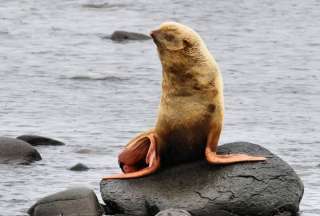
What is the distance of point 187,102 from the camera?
1241cm

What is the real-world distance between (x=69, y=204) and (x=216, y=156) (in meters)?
1.34

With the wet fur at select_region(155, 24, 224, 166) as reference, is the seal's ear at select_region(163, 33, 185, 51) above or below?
above

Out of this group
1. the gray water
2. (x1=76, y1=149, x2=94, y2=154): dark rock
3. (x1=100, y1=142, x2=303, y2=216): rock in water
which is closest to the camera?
(x1=100, y1=142, x2=303, y2=216): rock in water

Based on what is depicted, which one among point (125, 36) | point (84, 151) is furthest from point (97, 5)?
point (84, 151)

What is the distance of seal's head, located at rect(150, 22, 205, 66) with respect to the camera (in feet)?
40.5

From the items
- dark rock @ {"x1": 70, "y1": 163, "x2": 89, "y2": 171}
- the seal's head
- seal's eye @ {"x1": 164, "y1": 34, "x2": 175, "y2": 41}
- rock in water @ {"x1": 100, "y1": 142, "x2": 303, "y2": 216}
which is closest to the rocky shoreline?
rock in water @ {"x1": 100, "y1": 142, "x2": 303, "y2": 216}

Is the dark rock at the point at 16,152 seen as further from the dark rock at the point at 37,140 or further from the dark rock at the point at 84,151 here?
the dark rock at the point at 37,140

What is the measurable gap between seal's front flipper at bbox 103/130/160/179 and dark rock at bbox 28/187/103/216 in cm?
43

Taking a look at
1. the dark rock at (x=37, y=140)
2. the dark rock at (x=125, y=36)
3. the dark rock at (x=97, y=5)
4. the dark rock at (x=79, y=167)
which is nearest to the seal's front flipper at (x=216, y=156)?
the dark rock at (x=79, y=167)

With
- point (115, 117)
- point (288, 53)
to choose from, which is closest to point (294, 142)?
point (115, 117)

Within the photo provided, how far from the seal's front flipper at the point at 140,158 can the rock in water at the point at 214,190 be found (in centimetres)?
7

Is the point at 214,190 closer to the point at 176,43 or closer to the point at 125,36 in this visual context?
the point at 176,43

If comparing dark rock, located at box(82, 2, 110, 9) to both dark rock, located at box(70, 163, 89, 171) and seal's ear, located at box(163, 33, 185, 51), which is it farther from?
seal's ear, located at box(163, 33, 185, 51)

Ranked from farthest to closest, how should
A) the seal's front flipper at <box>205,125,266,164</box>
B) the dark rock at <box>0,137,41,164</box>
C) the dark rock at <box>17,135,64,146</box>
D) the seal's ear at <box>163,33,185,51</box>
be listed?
1. the dark rock at <box>17,135,64,146</box>
2. the dark rock at <box>0,137,41,164</box>
3. the seal's ear at <box>163,33,185,51</box>
4. the seal's front flipper at <box>205,125,266,164</box>
